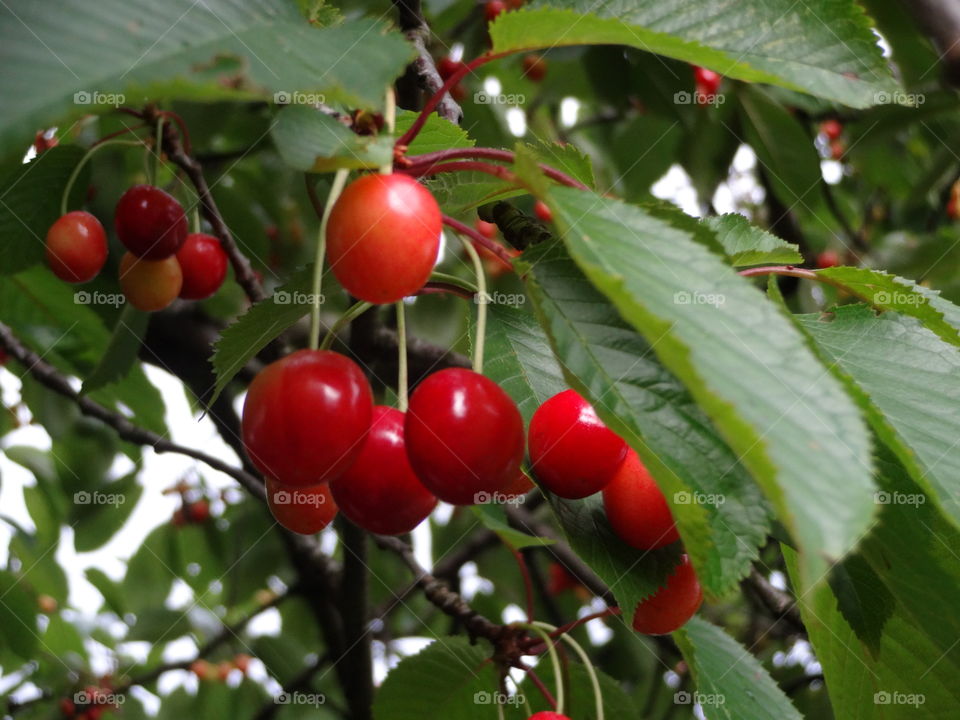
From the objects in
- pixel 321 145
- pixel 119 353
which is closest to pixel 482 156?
pixel 321 145

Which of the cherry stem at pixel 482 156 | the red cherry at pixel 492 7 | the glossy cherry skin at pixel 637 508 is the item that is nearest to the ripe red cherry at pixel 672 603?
the glossy cherry skin at pixel 637 508

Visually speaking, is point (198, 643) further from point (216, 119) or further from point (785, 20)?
point (785, 20)

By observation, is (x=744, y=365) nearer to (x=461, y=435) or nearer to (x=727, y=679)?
(x=461, y=435)

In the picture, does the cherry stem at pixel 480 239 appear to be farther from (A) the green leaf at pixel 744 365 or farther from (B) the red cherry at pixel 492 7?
(B) the red cherry at pixel 492 7

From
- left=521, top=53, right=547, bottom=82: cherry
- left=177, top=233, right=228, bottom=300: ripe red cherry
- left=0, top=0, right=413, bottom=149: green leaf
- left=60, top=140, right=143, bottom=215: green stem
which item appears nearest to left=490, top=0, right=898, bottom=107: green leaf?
left=0, top=0, right=413, bottom=149: green leaf

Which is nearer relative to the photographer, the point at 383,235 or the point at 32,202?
the point at 383,235

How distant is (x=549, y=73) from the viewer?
2648 mm

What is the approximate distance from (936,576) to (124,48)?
760mm

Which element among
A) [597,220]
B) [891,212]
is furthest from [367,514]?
[891,212]

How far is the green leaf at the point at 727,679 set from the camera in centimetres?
96

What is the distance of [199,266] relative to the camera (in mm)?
1592

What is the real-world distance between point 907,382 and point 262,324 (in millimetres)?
608

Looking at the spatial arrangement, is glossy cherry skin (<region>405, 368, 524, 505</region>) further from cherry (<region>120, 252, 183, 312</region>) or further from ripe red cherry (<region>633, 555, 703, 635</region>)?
cherry (<region>120, 252, 183, 312</region>)

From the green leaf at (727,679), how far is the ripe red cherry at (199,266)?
1022 millimetres
